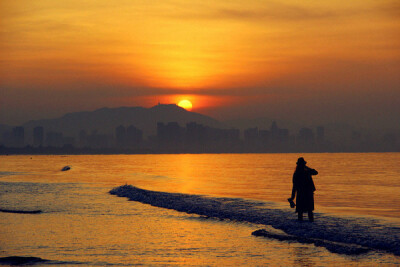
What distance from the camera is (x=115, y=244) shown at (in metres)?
17.9

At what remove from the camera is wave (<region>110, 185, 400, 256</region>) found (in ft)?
58.3

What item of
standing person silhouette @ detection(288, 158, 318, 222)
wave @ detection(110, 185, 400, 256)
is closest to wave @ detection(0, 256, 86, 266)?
wave @ detection(110, 185, 400, 256)

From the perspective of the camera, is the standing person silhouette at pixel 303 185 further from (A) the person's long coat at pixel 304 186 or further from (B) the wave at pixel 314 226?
(B) the wave at pixel 314 226

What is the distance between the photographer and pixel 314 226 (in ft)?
69.6

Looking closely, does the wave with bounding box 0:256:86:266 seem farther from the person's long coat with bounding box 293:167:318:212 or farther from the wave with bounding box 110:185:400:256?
the person's long coat with bounding box 293:167:318:212

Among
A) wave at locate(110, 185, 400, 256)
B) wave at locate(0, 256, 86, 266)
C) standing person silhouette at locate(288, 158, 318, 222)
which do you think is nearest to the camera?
wave at locate(0, 256, 86, 266)

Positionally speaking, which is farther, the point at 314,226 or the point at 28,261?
the point at 314,226

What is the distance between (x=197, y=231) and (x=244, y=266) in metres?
7.16

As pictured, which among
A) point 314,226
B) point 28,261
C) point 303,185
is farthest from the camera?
point 314,226

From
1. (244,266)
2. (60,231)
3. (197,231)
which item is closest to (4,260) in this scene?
(60,231)

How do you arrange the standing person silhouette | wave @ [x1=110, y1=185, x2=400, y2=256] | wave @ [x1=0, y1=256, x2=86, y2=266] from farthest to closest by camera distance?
the standing person silhouette < wave @ [x1=110, y1=185, x2=400, y2=256] < wave @ [x1=0, y1=256, x2=86, y2=266]

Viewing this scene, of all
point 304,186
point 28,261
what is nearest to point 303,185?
point 304,186

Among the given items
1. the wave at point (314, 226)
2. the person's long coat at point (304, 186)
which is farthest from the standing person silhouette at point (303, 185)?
the wave at point (314, 226)

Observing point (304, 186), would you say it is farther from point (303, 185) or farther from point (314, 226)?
point (314, 226)
